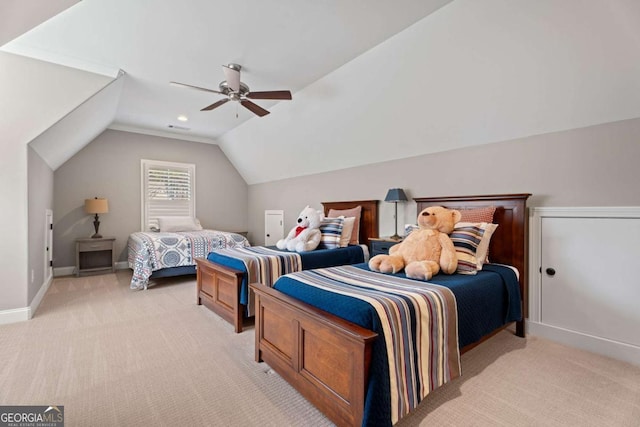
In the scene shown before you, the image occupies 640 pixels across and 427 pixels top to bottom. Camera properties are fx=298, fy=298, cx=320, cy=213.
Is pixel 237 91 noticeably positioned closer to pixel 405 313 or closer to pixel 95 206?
pixel 405 313

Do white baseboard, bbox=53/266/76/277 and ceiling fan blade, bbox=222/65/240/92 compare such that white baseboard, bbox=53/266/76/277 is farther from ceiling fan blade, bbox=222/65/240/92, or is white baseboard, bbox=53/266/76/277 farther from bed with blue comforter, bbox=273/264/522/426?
bed with blue comforter, bbox=273/264/522/426

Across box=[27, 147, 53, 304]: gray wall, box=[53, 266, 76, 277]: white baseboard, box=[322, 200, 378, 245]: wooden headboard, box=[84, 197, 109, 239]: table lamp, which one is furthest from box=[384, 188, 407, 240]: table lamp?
box=[53, 266, 76, 277]: white baseboard

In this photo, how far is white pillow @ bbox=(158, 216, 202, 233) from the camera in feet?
18.8

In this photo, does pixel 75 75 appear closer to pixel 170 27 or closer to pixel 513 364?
pixel 170 27

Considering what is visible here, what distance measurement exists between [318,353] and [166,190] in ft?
18.9

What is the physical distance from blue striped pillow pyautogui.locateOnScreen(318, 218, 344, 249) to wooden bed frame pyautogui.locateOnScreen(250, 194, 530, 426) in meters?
1.63

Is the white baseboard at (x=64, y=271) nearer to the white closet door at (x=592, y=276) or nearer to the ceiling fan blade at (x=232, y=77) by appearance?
the ceiling fan blade at (x=232, y=77)

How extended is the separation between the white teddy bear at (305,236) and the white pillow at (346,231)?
34 centimetres

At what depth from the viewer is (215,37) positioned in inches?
107

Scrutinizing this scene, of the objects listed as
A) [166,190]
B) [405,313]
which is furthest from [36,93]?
[405,313]

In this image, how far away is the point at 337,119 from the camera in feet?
13.1

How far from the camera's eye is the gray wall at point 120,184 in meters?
5.26

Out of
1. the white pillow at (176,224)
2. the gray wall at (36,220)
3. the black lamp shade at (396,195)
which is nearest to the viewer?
the gray wall at (36,220)

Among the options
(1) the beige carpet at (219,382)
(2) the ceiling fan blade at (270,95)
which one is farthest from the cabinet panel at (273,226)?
(1) the beige carpet at (219,382)
